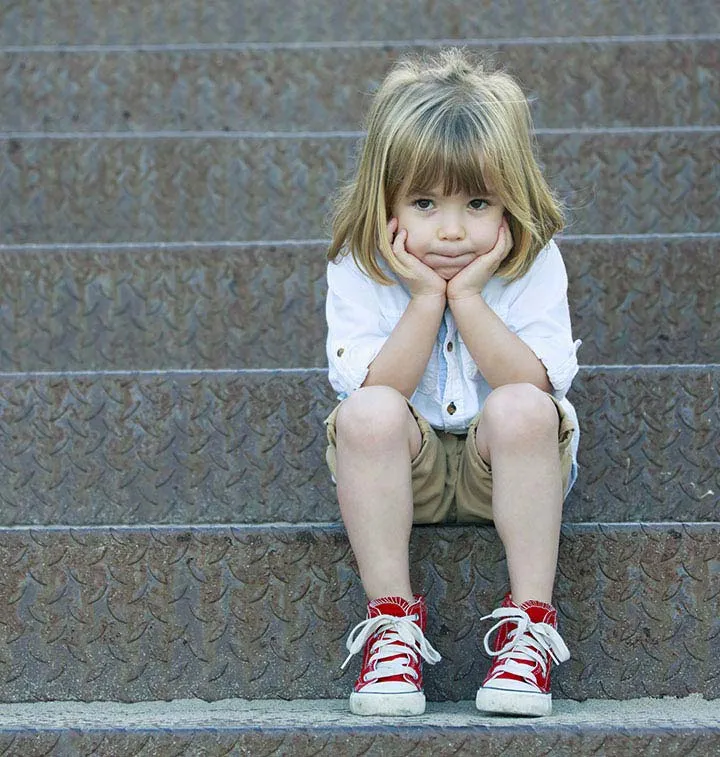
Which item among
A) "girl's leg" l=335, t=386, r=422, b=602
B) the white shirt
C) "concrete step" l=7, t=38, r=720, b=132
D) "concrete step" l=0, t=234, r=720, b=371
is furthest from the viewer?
"concrete step" l=7, t=38, r=720, b=132

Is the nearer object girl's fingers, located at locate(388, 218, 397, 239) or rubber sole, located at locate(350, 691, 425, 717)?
rubber sole, located at locate(350, 691, 425, 717)

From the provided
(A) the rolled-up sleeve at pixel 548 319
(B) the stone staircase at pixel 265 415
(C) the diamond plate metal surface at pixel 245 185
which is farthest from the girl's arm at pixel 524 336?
(C) the diamond plate metal surface at pixel 245 185

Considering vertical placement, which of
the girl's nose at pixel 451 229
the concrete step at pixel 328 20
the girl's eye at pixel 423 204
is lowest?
the girl's nose at pixel 451 229

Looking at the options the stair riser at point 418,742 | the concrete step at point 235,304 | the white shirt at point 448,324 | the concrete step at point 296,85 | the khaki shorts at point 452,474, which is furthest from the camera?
the concrete step at point 296,85

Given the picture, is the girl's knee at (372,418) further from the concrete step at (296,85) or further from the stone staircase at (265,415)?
the concrete step at (296,85)

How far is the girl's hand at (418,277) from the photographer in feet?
6.76

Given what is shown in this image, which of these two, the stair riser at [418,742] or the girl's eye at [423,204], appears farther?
the girl's eye at [423,204]

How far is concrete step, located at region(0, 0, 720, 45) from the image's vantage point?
3.75m

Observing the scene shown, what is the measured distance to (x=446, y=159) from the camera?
2.04 m

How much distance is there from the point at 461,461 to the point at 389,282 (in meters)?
0.27

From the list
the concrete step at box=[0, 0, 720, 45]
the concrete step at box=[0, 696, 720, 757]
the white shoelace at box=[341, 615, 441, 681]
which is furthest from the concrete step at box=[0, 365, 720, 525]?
the concrete step at box=[0, 0, 720, 45]

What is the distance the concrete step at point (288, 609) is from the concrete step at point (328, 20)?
2045 mm

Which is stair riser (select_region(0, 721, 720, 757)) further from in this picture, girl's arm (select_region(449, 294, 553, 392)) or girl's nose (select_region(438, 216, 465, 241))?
girl's nose (select_region(438, 216, 465, 241))

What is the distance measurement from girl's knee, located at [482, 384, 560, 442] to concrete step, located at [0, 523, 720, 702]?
173 mm
